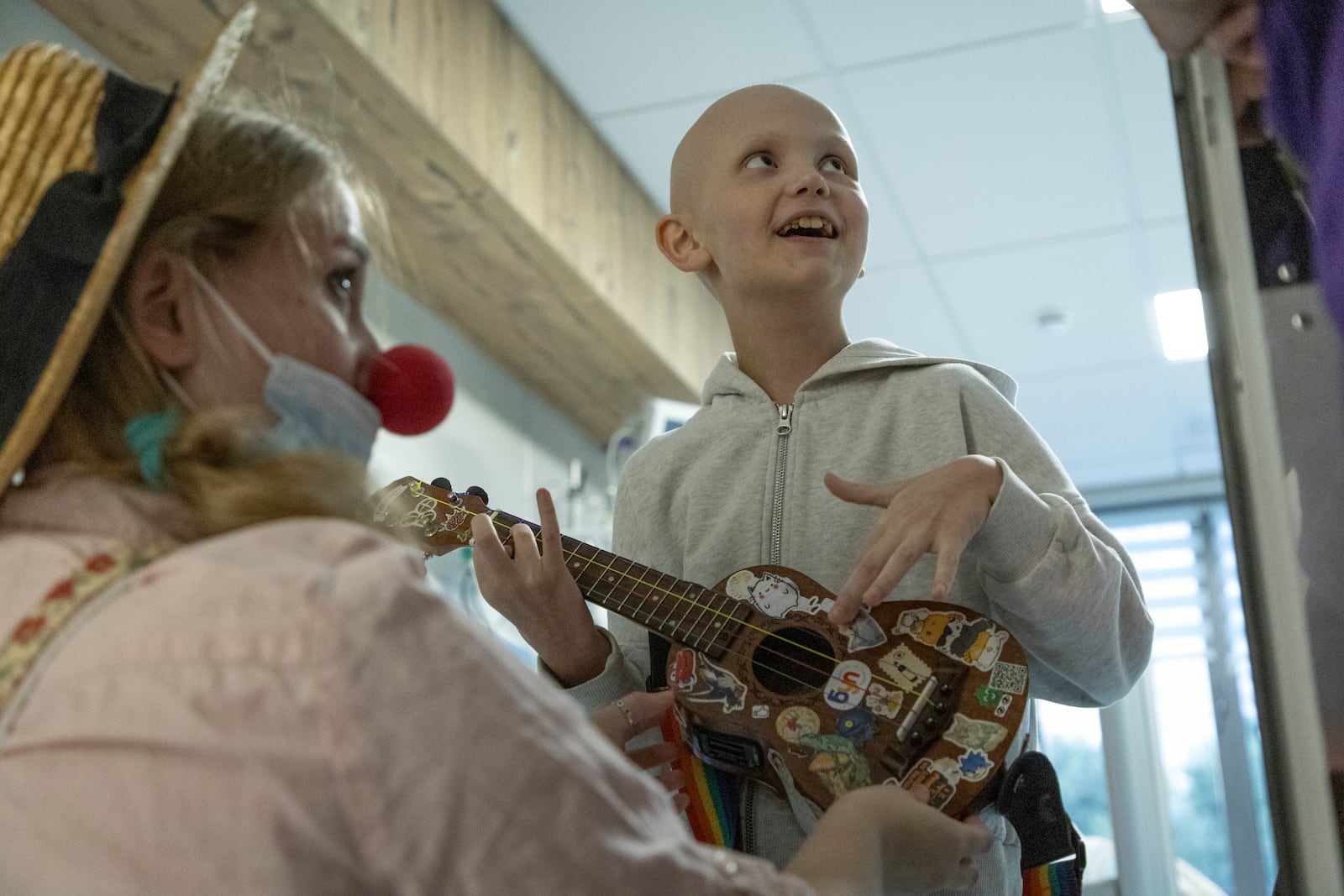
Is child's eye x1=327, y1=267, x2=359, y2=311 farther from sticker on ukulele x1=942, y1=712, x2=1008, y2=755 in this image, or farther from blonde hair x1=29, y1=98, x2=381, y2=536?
sticker on ukulele x1=942, y1=712, x2=1008, y2=755

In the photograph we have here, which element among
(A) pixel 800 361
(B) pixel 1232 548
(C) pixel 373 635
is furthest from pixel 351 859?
(A) pixel 800 361

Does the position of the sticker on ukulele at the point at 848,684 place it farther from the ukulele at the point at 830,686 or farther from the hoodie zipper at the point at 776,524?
the hoodie zipper at the point at 776,524

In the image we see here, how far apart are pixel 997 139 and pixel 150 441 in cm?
279

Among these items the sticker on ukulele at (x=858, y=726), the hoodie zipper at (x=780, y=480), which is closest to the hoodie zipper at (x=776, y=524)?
the hoodie zipper at (x=780, y=480)

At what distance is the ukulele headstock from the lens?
1.28 m

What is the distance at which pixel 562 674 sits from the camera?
1.15 metres

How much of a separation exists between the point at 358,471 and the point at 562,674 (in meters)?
0.48

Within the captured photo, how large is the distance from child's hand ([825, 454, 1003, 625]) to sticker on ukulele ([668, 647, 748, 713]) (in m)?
0.12

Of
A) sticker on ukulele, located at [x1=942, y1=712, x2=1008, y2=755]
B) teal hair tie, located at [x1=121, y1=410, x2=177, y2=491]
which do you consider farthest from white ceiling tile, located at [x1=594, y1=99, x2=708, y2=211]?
teal hair tie, located at [x1=121, y1=410, x2=177, y2=491]

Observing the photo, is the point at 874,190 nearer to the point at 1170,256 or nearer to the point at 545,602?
the point at 1170,256

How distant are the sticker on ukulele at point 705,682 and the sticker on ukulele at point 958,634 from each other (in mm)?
142

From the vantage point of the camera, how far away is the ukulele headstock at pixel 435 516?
1.28 metres

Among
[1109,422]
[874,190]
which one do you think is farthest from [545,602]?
[1109,422]

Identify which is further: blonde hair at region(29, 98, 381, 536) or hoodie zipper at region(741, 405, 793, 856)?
hoodie zipper at region(741, 405, 793, 856)
